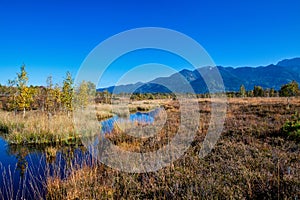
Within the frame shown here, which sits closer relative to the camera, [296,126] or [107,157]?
[107,157]

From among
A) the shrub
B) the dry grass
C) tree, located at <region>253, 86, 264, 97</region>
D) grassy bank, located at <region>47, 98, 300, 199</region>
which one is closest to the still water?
the dry grass

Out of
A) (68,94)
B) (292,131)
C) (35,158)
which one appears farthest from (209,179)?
(68,94)

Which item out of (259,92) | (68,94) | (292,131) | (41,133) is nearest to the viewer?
(292,131)

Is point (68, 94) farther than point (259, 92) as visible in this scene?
No

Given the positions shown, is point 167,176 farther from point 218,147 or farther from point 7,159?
point 7,159

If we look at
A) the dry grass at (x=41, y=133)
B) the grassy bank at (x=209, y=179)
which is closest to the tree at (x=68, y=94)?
the dry grass at (x=41, y=133)

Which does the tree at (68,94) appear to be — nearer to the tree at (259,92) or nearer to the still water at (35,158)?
the still water at (35,158)

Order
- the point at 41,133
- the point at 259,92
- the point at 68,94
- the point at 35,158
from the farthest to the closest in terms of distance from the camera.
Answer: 1. the point at 259,92
2. the point at 68,94
3. the point at 41,133
4. the point at 35,158

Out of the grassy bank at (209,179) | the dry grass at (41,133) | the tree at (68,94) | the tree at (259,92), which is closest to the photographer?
the grassy bank at (209,179)

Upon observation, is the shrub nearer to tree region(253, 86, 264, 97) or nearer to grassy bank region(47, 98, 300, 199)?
grassy bank region(47, 98, 300, 199)

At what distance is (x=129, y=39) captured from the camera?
9719 mm

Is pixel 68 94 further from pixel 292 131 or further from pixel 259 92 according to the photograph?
pixel 259 92

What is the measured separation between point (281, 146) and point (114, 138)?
26.2 ft

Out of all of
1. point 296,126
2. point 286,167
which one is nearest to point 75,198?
point 286,167
